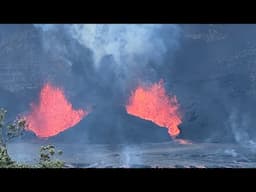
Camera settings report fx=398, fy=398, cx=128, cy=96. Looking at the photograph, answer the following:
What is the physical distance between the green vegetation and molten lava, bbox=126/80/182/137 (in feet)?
2.98

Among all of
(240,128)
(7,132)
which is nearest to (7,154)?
(7,132)

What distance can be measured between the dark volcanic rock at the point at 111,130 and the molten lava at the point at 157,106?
0.25 ft

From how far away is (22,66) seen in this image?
4109mm

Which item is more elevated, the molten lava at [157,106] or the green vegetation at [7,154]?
the molten lava at [157,106]

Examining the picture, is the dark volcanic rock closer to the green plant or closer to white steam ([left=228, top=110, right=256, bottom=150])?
the green plant

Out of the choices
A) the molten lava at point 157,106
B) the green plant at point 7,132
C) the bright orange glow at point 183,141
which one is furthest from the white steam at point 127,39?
the green plant at point 7,132

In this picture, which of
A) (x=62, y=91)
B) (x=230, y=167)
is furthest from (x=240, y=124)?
(x=62, y=91)

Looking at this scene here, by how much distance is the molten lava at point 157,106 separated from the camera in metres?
4.14

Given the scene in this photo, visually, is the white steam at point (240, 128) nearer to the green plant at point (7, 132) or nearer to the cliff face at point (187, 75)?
the cliff face at point (187, 75)

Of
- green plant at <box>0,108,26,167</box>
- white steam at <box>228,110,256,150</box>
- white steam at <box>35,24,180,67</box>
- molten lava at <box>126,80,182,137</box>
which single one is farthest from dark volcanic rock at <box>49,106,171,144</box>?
white steam at <box>228,110,256,150</box>

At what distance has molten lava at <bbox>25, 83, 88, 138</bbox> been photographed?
4141mm

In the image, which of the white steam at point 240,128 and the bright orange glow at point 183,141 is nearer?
the white steam at point 240,128

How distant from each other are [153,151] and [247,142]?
944 mm
